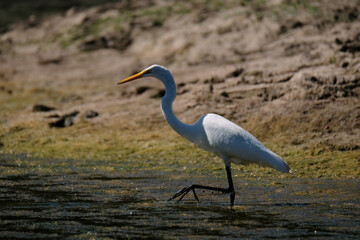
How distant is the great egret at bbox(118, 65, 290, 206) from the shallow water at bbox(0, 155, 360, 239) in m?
0.35

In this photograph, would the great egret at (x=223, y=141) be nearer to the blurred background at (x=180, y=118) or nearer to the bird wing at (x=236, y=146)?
the bird wing at (x=236, y=146)

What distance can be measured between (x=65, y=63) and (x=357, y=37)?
8.75 m

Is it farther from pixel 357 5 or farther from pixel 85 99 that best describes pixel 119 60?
pixel 357 5

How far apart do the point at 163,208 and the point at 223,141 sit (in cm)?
106

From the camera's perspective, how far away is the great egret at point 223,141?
270 inches

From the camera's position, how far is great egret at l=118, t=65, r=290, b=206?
22.5ft

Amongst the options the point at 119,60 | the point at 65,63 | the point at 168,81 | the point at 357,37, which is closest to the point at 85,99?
the point at 119,60

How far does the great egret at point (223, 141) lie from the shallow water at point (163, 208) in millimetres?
354

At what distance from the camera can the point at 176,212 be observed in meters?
6.27

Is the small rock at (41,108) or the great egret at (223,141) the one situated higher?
the great egret at (223,141)

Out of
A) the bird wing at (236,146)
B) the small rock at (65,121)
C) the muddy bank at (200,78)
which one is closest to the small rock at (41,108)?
the muddy bank at (200,78)

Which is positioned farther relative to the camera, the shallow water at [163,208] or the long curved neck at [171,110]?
the long curved neck at [171,110]

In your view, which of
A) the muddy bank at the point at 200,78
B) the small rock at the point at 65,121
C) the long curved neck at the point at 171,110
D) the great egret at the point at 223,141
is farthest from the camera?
the small rock at the point at 65,121

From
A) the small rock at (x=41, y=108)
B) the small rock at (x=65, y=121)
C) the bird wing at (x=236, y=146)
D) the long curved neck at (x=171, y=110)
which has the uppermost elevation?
the long curved neck at (x=171, y=110)
